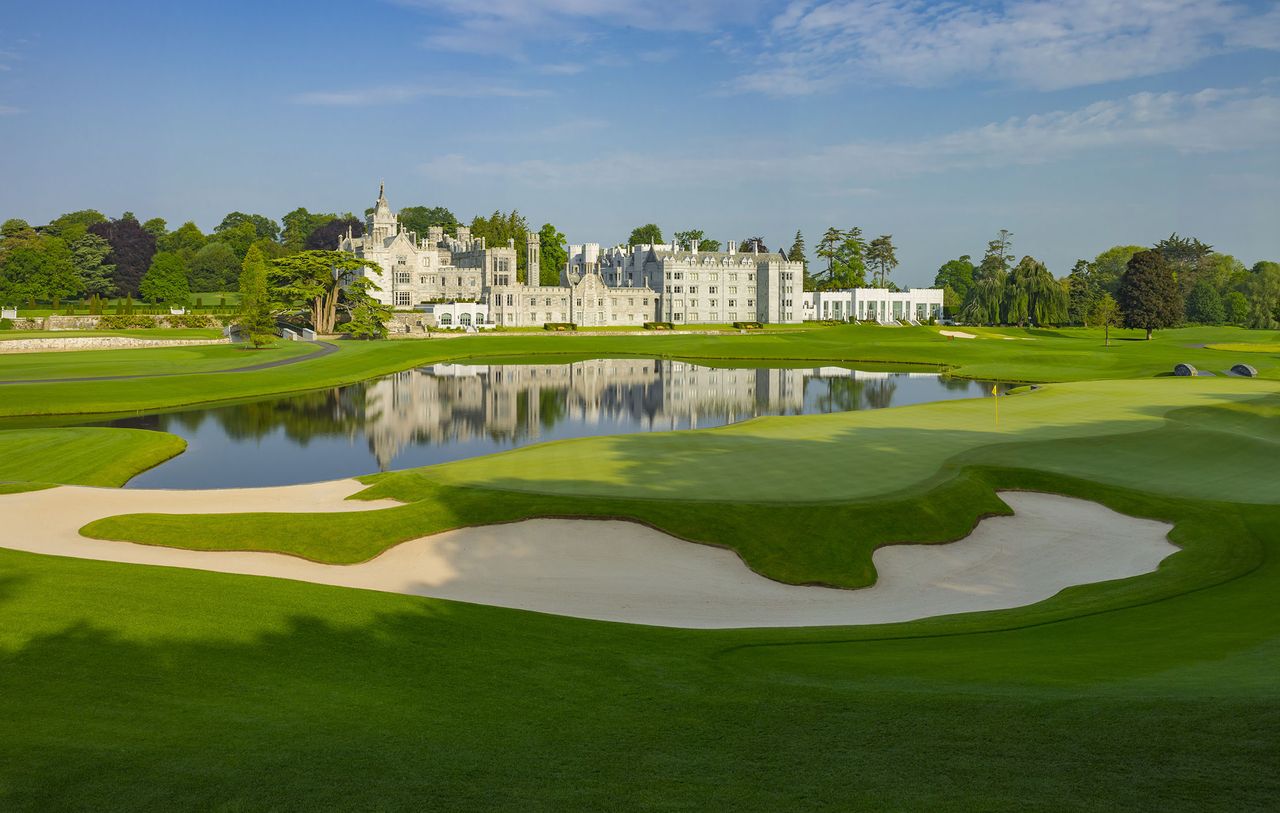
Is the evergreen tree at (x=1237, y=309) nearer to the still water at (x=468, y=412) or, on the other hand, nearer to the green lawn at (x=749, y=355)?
the green lawn at (x=749, y=355)

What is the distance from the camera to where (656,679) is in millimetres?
10672

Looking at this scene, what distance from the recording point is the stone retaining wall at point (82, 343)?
8656 centimetres

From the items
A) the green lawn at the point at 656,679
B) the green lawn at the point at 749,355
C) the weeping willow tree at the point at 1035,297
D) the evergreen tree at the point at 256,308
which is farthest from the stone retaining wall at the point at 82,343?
the weeping willow tree at the point at 1035,297

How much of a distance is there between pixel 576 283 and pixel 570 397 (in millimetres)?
84763

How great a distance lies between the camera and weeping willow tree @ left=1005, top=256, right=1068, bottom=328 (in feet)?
445

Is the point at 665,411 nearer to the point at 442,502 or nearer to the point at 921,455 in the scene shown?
the point at 921,455

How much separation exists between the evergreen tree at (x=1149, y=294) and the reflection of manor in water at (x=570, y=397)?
5677 centimetres

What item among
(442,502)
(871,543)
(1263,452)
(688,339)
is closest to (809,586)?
(871,543)

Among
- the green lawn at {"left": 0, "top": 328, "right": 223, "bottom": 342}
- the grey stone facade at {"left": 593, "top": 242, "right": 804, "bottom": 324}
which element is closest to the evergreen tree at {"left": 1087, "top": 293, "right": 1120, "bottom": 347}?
the grey stone facade at {"left": 593, "top": 242, "right": 804, "bottom": 324}

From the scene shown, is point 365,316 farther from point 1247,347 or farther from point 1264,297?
point 1264,297

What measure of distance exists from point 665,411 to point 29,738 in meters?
46.6

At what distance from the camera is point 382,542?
20.1 metres

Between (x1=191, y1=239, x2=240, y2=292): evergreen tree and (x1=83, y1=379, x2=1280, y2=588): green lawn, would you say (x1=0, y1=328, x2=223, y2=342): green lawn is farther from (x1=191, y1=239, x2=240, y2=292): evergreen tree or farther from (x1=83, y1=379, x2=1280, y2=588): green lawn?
(x1=83, y1=379, x2=1280, y2=588): green lawn

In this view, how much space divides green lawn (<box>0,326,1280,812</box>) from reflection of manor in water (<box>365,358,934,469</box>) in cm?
1946
